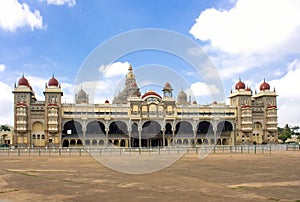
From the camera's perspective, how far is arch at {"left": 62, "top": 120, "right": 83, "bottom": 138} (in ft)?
250

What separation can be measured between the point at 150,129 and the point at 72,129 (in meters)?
18.6

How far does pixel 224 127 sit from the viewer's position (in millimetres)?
84875

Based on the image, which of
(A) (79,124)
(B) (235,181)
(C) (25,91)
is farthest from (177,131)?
(B) (235,181)

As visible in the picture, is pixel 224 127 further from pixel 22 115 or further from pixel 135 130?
pixel 22 115

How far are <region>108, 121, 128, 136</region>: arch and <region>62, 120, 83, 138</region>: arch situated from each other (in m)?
7.39

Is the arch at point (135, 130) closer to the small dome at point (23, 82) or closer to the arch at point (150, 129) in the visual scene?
the arch at point (150, 129)

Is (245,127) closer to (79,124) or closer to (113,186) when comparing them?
(79,124)

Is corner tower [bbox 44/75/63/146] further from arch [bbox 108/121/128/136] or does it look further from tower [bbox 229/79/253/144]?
tower [bbox 229/79/253/144]

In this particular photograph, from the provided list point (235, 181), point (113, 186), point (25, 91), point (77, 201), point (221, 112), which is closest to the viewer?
point (77, 201)

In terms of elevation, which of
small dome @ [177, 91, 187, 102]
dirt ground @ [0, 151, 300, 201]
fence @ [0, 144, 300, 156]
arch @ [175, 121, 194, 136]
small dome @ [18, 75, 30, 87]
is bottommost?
fence @ [0, 144, 300, 156]

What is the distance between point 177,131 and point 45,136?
30713mm

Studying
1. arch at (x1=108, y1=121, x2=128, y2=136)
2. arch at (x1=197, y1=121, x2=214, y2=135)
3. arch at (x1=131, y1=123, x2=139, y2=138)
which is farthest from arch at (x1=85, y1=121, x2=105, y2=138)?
arch at (x1=197, y1=121, x2=214, y2=135)

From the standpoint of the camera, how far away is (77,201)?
12008mm

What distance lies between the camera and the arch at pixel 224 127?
8381 centimetres
